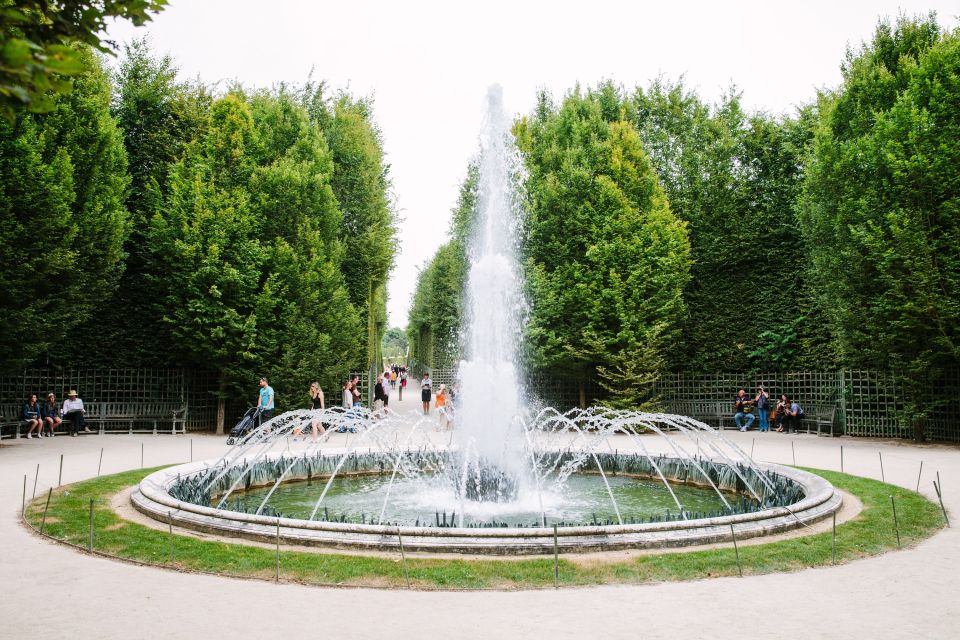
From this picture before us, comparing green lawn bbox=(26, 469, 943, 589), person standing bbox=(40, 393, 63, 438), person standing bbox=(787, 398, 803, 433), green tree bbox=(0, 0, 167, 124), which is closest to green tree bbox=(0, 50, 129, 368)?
person standing bbox=(40, 393, 63, 438)

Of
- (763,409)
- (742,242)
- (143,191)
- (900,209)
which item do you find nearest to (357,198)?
(143,191)

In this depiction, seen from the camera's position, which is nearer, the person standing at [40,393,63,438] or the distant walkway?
the distant walkway

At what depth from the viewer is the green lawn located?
6.43m

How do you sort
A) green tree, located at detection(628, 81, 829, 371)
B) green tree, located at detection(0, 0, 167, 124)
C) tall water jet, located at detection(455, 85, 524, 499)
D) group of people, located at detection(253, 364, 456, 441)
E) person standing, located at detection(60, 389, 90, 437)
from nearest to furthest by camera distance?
green tree, located at detection(0, 0, 167, 124) < tall water jet, located at detection(455, 85, 524, 499) < group of people, located at detection(253, 364, 456, 441) < person standing, located at detection(60, 389, 90, 437) < green tree, located at detection(628, 81, 829, 371)

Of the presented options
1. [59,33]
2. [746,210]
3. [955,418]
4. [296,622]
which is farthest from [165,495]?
[746,210]

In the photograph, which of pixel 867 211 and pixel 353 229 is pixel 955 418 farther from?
pixel 353 229

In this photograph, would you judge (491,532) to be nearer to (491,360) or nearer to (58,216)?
(491,360)

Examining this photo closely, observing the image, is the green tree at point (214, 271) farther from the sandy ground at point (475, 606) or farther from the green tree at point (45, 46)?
the green tree at point (45, 46)

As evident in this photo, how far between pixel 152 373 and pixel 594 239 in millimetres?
16329

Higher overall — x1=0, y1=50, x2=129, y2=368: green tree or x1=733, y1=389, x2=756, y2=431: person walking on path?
x1=0, y1=50, x2=129, y2=368: green tree

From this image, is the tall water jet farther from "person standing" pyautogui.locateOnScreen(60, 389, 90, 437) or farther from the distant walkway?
"person standing" pyautogui.locateOnScreen(60, 389, 90, 437)

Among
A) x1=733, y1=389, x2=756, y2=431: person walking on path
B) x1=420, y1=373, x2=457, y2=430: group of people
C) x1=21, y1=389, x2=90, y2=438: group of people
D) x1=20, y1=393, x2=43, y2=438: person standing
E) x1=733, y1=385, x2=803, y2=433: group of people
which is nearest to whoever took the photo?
x1=20, y1=393, x2=43, y2=438: person standing

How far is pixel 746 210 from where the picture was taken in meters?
28.1

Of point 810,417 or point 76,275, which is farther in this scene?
point 810,417
